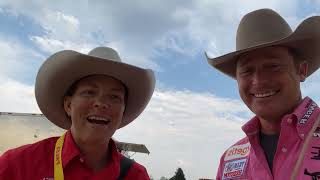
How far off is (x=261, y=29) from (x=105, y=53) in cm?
142

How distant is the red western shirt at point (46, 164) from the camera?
3662 millimetres

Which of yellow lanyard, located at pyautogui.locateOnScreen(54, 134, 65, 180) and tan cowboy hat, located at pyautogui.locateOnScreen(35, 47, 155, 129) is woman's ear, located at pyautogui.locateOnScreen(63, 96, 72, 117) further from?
yellow lanyard, located at pyautogui.locateOnScreen(54, 134, 65, 180)

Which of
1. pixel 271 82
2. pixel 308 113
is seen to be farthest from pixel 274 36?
pixel 308 113

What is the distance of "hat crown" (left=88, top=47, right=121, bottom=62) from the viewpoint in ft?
13.5

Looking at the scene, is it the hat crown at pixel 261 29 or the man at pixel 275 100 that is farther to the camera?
the hat crown at pixel 261 29

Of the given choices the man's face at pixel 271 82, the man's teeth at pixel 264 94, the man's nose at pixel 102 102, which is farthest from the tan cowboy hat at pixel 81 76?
the man's teeth at pixel 264 94

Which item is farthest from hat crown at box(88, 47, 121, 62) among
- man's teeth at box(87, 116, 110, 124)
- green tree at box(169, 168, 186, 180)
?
green tree at box(169, 168, 186, 180)

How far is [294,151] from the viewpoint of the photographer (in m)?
3.47

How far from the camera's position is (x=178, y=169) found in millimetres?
23141

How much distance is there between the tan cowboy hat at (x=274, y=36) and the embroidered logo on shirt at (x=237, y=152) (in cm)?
78

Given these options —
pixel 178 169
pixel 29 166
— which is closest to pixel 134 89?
pixel 29 166

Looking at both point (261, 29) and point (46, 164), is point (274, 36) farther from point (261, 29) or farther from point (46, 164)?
point (46, 164)

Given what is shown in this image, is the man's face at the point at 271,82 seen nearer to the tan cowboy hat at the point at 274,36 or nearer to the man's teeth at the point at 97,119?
the tan cowboy hat at the point at 274,36

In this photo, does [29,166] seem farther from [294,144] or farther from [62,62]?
[294,144]
